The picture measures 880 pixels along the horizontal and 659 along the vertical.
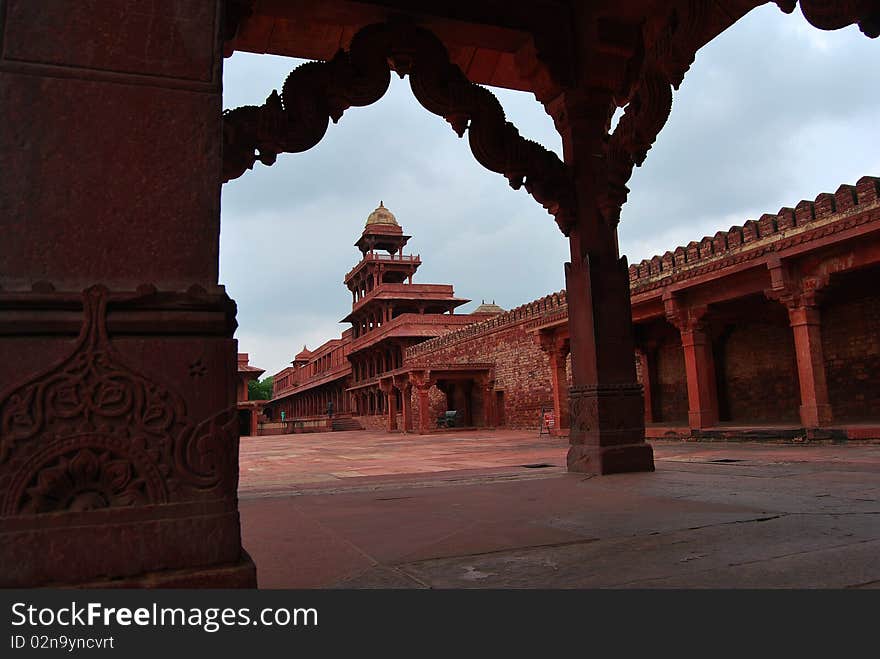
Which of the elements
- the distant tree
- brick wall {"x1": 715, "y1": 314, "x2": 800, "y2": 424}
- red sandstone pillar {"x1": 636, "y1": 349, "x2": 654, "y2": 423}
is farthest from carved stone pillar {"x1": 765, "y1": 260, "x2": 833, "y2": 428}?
the distant tree

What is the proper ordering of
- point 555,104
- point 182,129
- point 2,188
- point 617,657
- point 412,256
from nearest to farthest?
point 617,657 < point 2,188 < point 182,129 < point 555,104 < point 412,256

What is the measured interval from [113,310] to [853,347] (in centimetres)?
1480

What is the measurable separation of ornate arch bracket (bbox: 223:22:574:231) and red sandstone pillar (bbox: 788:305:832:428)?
8388mm

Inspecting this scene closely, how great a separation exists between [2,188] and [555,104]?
4.05 meters

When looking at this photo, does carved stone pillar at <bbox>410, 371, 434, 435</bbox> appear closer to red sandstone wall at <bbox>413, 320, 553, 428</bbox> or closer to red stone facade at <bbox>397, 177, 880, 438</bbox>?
red sandstone wall at <bbox>413, 320, 553, 428</bbox>

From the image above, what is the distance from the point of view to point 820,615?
1.18 metres

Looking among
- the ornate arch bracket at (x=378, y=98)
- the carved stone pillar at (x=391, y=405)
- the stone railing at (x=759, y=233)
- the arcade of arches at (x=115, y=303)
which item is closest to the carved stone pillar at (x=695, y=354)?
the stone railing at (x=759, y=233)

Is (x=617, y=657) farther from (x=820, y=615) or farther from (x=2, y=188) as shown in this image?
(x=2, y=188)

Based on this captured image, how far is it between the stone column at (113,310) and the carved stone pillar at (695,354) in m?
13.0

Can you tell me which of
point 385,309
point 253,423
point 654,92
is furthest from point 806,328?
point 385,309

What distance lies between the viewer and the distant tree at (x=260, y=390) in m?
75.3

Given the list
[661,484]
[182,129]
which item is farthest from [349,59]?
[661,484]

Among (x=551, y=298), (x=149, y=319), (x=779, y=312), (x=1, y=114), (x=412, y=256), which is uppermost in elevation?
(x=412, y=256)

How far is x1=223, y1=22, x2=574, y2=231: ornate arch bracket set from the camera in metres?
3.36
